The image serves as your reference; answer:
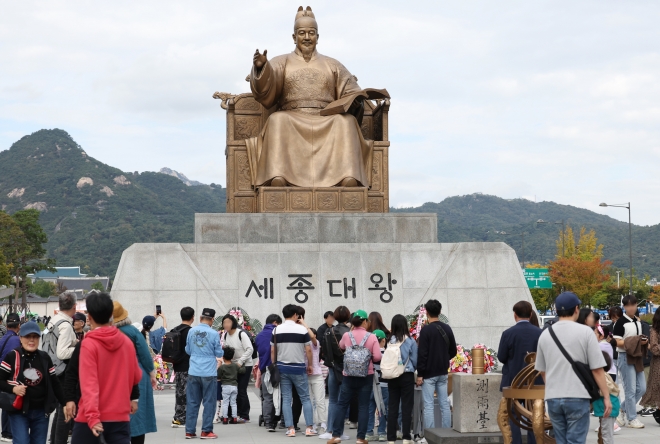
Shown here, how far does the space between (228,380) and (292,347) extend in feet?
3.64

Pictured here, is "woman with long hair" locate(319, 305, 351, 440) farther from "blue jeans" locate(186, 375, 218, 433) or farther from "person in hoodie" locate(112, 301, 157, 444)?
"person in hoodie" locate(112, 301, 157, 444)

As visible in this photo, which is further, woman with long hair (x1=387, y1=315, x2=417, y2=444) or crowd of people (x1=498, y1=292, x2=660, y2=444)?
woman with long hair (x1=387, y1=315, x2=417, y2=444)

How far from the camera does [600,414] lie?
18.0ft

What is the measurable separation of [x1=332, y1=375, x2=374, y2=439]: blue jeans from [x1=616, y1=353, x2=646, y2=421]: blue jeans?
2.75m

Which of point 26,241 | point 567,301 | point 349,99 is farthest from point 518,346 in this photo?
point 26,241

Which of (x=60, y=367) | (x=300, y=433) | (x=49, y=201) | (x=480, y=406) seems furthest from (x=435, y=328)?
(x=49, y=201)

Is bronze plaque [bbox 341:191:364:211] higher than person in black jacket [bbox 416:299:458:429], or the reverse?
bronze plaque [bbox 341:191:364:211]

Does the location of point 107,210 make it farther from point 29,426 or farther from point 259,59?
point 29,426

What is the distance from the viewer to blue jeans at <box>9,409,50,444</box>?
6.16 meters

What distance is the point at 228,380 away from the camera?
29.9ft

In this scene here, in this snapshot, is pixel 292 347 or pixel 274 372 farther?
pixel 274 372

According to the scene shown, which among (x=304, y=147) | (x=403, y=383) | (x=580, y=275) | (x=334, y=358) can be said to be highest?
(x=304, y=147)

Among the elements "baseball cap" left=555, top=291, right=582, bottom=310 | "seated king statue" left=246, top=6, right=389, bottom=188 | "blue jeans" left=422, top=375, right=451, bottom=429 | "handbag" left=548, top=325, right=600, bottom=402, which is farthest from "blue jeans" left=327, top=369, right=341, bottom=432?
"seated king statue" left=246, top=6, right=389, bottom=188

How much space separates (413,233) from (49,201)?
74267 millimetres
